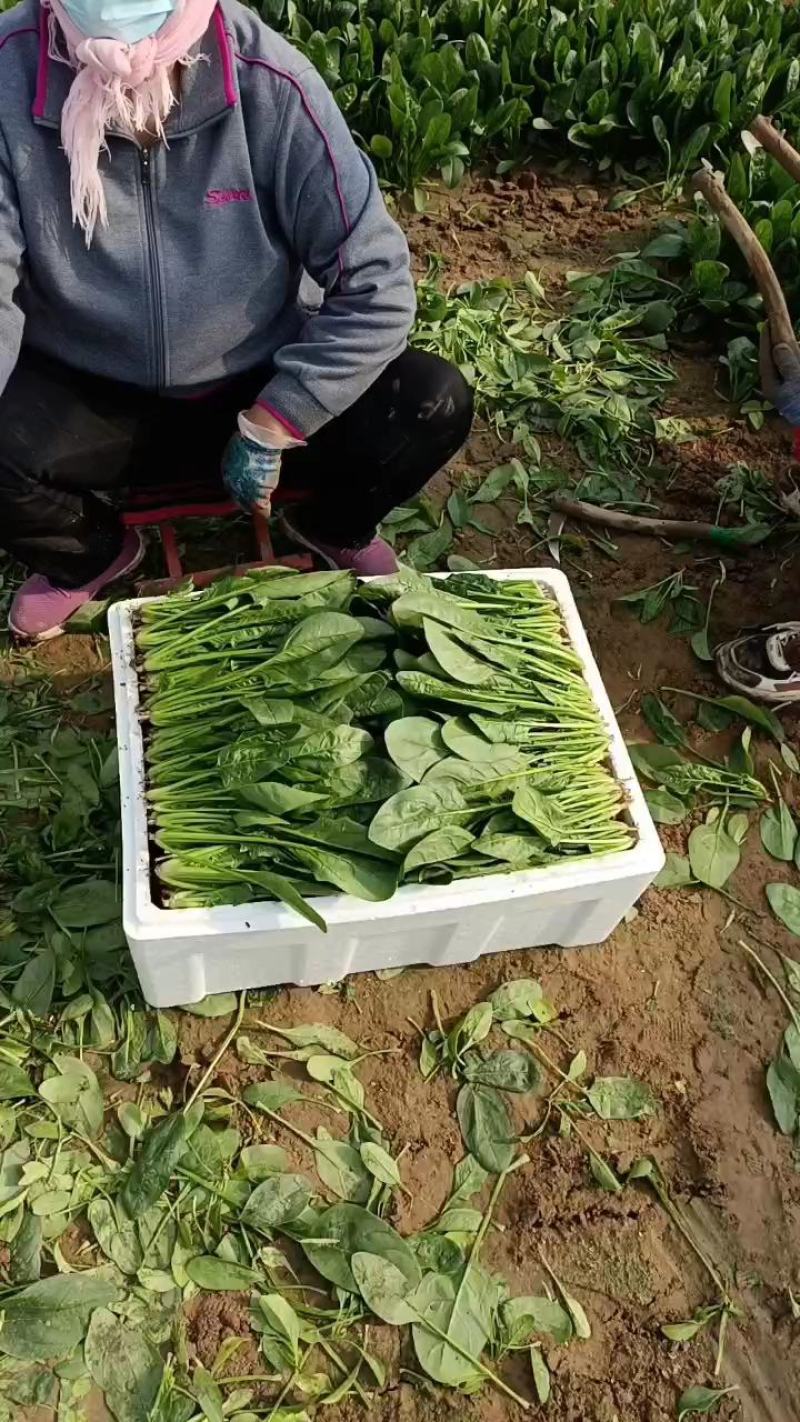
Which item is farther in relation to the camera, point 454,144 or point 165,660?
point 454,144

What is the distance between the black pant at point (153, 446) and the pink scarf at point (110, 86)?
0.50 metres

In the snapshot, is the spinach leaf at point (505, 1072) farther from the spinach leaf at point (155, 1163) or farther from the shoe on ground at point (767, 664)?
the shoe on ground at point (767, 664)

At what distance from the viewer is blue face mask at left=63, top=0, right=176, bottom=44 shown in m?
1.64

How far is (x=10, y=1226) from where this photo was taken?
200 centimetres

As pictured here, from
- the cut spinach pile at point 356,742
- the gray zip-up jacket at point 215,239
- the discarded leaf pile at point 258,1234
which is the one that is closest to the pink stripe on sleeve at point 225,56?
the gray zip-up jacket at point 215,239

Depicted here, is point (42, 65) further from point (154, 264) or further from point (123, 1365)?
point (123, 1365)

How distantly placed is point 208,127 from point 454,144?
2.18 metres

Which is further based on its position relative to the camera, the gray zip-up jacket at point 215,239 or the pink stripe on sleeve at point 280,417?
the pink stripe on sleeve at point 280,417

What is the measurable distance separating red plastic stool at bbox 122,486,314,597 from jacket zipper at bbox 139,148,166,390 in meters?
0.55

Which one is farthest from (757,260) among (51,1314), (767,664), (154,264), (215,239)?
(51,1314)

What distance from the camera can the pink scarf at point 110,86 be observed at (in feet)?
5.54

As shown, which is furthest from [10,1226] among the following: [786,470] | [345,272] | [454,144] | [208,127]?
[454,144]

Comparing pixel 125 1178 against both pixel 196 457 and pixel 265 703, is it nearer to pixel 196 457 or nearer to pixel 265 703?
pixel 265 703

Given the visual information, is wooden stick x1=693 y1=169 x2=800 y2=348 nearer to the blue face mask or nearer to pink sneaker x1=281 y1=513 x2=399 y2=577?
pink sneaker x1=281 y1=513 x2=399 y2=577
